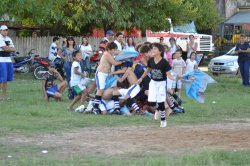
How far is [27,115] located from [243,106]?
20.3 ft

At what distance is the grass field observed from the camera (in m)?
10.5

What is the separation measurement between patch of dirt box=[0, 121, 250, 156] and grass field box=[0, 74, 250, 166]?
1.11ft

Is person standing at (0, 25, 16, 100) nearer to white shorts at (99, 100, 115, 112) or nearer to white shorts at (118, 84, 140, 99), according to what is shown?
white shorts at (99, 100, 115, 112)

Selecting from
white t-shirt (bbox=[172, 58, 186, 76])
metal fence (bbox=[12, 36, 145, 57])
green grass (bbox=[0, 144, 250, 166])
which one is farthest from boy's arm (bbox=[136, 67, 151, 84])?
metal fence (bbox=[12, 36, 145, 57])

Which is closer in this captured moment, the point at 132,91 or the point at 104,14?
the point at 132,91

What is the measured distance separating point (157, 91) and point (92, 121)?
161 cm

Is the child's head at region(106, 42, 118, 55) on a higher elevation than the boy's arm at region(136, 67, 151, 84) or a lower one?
higher

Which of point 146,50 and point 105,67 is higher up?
point 146,50

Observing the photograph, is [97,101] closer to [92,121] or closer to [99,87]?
[99,87]

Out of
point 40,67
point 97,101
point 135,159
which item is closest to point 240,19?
point 40,67

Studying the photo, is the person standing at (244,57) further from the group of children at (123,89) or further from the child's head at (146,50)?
the child's head at (146,50)

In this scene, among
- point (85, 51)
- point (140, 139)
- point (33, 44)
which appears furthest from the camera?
point (33, 44)

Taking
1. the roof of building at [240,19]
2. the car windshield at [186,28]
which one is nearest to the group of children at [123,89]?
the car windshield at [186,28]

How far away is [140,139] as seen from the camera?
12969 millimetres
